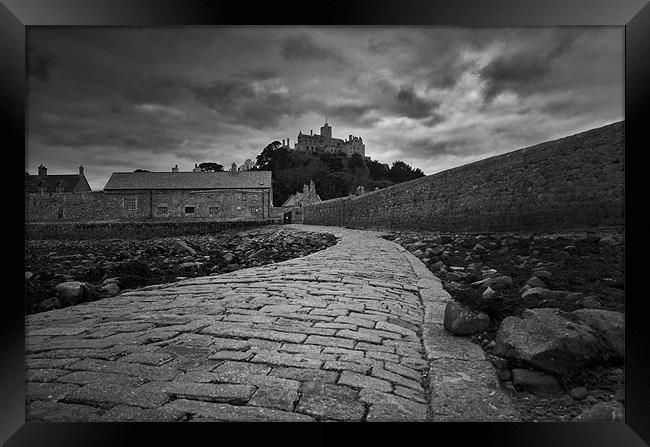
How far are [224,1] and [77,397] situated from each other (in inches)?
84.0

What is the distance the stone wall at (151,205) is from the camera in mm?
2566

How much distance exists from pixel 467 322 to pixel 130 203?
2.69m

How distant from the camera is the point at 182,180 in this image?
2965mm

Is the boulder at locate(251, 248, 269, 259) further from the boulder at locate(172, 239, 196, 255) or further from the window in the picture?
the window

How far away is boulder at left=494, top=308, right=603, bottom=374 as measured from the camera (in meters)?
1.62

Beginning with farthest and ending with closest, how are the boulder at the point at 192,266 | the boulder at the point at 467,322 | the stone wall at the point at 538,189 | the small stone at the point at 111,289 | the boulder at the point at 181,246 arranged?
the boulder at the point at 192,266
the boulder at the point at 181,246
the stone wall at the point at 538,189
the small stone at the point at 111,289
the boulder at the point at 467,322

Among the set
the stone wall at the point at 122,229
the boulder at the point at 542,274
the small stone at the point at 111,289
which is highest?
the stone wall at the point at 122,229

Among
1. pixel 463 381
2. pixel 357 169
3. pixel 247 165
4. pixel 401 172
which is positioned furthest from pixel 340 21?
pixel 463 381

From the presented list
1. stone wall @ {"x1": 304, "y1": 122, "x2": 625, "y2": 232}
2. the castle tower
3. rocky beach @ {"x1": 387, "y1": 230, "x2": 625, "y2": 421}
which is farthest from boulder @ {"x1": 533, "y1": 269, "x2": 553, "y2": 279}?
the castle tower

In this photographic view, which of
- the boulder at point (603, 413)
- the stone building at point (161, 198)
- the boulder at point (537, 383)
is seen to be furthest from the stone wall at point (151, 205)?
the boulder at point (603, 413)

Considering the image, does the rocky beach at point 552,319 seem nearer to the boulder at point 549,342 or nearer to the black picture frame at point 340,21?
the boulder at point 549,342

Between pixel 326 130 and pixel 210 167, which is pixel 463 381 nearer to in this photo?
pixel 326 130

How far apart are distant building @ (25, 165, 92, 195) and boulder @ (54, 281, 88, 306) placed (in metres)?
0.64

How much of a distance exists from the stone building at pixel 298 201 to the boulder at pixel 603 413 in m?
3.06
